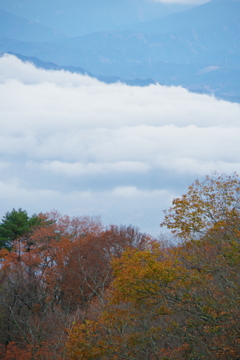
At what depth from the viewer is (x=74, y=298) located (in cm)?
3644

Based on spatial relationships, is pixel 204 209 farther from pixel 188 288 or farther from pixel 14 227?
pixel 14 227

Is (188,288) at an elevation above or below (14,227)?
below

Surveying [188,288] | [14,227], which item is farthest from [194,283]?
[14,227]

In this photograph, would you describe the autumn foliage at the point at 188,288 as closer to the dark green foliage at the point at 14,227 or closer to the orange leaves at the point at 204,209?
the orange leaves at the point at 204,209

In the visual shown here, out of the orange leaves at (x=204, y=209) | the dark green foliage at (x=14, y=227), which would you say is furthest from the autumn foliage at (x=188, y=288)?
the dark green foliage at (x=14, y=227)

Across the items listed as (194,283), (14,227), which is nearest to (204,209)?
(194,283)

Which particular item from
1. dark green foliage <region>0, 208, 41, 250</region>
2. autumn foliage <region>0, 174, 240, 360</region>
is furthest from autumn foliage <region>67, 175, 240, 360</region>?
dark green foliage <region>0, 208, 41, 250</region>

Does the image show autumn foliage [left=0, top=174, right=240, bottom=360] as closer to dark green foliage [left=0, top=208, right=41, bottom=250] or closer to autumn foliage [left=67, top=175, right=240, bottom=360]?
autumn foliage [left=67, top=175, right=240, bottom=360]

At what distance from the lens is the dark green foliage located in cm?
5484

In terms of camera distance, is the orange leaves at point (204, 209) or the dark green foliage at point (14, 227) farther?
the dark green foliage at point (14, 227)

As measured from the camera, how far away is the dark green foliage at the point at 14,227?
5484 centimetres

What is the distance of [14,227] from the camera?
5556cm

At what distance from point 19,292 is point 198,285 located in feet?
89.1

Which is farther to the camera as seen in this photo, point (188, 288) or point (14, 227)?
point (14, 227)
